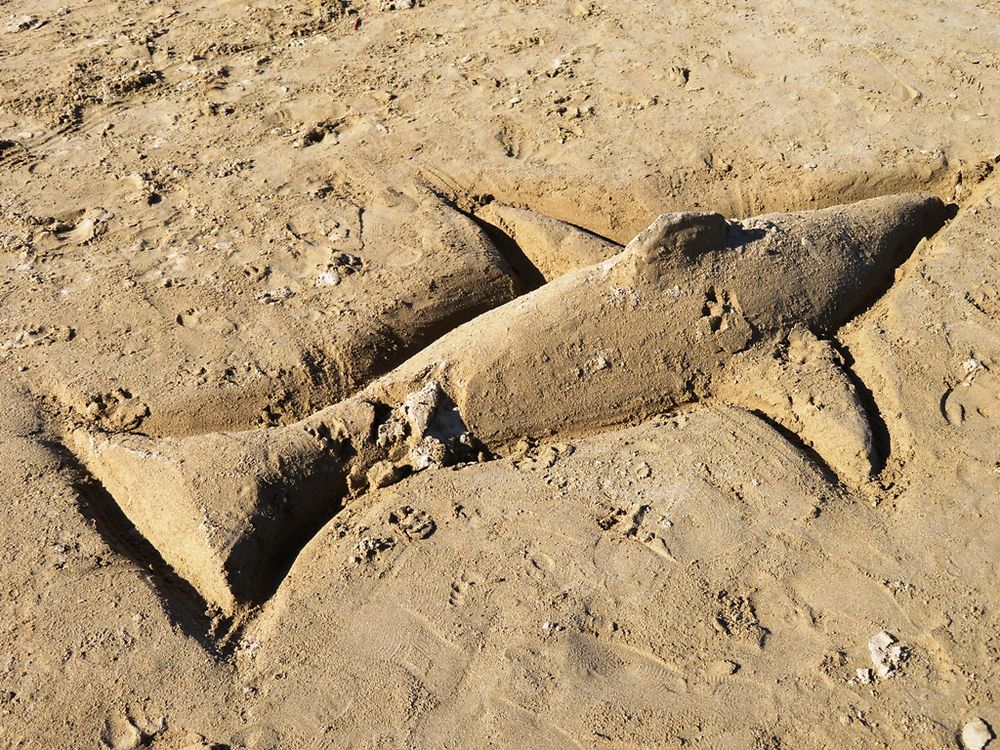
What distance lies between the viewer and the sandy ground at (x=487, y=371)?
3459 mm

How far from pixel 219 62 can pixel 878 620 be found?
5.55 m

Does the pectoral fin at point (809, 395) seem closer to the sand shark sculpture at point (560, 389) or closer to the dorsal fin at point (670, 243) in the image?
the sand shark sculpture at point (560, 389)

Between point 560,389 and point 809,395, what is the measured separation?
3.82 feet

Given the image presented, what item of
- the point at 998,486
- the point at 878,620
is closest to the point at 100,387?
the point at 878,620

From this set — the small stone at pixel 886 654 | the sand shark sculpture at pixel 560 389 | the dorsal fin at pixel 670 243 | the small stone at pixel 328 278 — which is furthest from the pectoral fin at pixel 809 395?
the small stone at pixel 328 278

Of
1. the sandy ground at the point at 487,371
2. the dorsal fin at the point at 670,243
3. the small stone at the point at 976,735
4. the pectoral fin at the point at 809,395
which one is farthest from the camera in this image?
the dorsal fin at the point at 670,243

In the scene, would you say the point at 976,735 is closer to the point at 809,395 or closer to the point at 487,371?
the point at 809,395

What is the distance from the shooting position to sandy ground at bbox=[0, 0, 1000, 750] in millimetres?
3459

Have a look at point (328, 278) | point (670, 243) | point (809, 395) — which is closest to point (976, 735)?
point (809, 395)

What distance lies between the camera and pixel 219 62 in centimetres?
665

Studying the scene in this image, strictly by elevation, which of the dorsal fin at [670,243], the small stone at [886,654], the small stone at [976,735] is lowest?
the small stone at [976,735]

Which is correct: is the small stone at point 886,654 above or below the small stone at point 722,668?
below

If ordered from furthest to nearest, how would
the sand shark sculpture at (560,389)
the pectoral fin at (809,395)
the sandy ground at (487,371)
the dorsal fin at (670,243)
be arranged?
the dorsal fin at (670,243)
the pectoral fin at (809,395)
the sand shark sculpture at (560,389)
the sandy ground at (487,371)

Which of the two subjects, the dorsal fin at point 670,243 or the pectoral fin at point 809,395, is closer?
the pectoral fin at point 809,395
